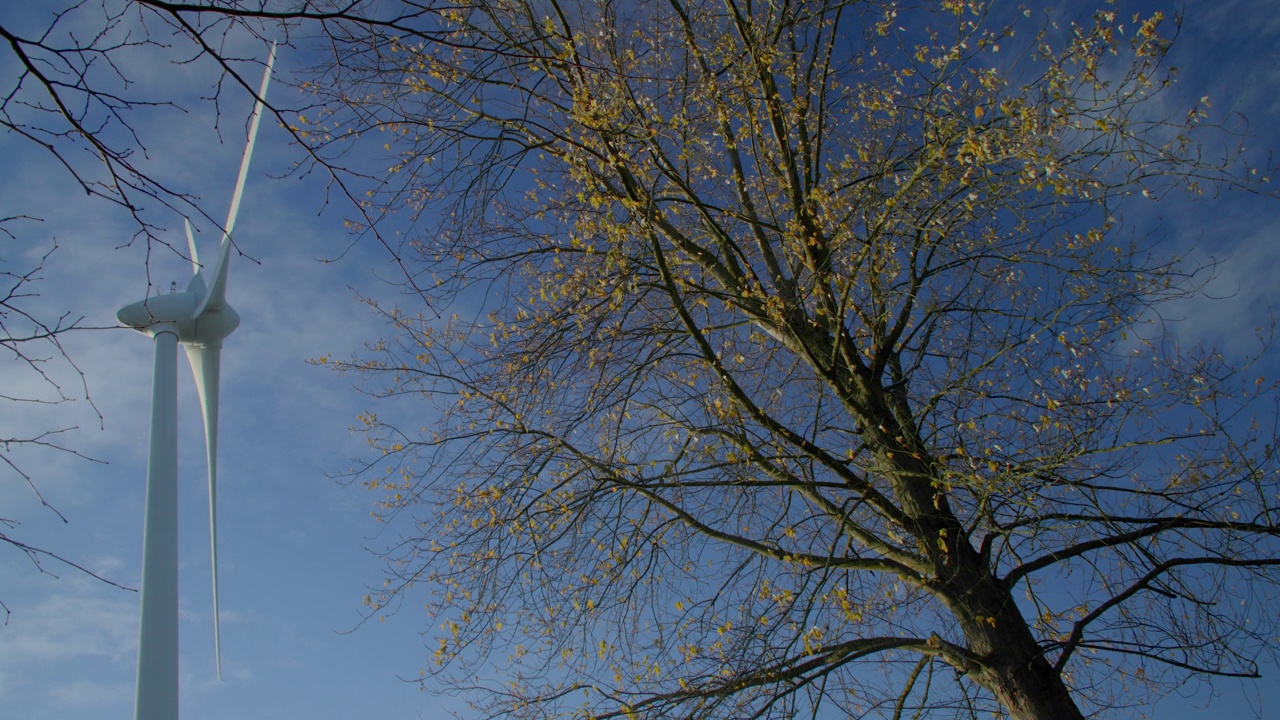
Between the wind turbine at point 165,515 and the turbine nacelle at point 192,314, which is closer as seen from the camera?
the wind turbine at point 165,515

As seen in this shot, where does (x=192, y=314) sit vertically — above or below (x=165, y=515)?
above

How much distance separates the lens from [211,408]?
1490 centimetres

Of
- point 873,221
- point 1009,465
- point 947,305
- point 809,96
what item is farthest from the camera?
point 809,96

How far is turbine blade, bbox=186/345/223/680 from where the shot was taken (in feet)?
45.9

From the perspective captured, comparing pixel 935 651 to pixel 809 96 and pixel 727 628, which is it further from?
pixel 809 96

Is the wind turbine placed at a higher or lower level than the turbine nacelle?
lower

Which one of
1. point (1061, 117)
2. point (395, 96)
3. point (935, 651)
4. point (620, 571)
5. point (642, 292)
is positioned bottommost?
point (935, 651)

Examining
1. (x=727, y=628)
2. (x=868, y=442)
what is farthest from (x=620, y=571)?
(x=868, y=442)

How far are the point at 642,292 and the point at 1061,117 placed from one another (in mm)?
3464

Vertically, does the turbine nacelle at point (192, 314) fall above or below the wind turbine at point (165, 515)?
above

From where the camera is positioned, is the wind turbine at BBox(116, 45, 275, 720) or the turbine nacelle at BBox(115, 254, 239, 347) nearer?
the wind turbine at BBox(116, 45, 275, 720)

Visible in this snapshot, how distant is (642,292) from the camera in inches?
313

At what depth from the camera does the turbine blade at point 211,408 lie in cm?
1400

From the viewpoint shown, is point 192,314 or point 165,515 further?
point 192,314
